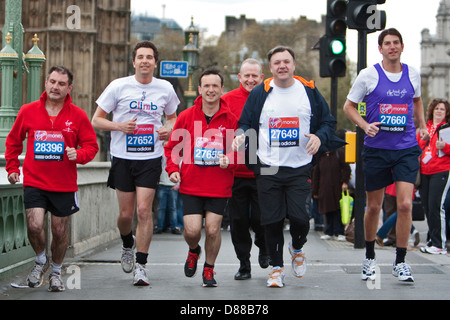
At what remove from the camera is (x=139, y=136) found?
8508mm

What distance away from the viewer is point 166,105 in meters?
8.79

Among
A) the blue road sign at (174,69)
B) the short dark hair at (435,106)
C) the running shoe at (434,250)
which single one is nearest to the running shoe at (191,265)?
the running shoe at (434,250)

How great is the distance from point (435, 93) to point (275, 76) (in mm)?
100673

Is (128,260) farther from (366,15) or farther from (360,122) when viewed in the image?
(366,15)

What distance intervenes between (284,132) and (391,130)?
1039 millimetres

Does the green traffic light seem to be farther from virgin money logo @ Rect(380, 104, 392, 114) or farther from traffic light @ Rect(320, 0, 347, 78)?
virgin money logo @ Rect(380, 104, 392, 114)

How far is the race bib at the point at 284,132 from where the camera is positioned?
8.19 meters

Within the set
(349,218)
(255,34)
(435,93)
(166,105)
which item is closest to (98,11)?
(255,34)

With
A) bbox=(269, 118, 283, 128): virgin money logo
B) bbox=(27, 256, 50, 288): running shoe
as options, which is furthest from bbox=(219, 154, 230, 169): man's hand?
bbox=(27, 256, 50, 288): running shoe

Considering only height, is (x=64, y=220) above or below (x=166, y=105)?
below

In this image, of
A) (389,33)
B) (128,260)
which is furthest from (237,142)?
(389,33)

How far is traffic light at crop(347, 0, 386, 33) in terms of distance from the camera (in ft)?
40.9

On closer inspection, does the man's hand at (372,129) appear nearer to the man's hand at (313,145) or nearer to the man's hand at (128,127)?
the man's hand at (313,145)
